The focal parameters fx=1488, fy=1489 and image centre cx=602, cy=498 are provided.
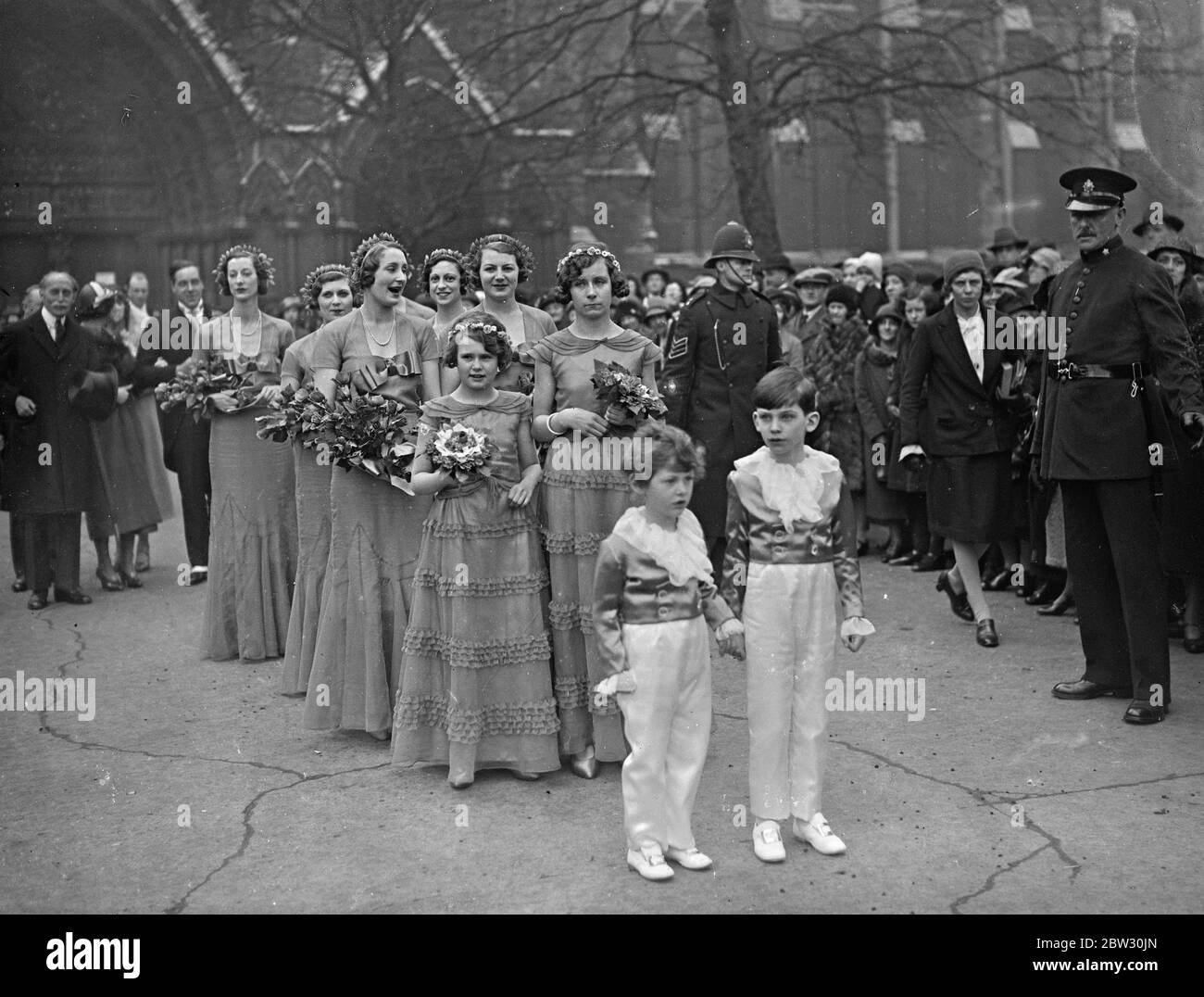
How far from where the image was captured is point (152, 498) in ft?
38.3

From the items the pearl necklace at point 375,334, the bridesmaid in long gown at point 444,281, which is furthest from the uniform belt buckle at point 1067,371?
the pearl necklace at point 375,334

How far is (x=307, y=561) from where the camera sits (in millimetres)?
7730

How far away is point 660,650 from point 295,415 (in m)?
2.96

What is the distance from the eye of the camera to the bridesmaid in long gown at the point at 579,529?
6.22 metres

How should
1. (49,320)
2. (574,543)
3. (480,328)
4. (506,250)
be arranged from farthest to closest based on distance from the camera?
(49,320) → (506,250) → (574,543) → (480,328)

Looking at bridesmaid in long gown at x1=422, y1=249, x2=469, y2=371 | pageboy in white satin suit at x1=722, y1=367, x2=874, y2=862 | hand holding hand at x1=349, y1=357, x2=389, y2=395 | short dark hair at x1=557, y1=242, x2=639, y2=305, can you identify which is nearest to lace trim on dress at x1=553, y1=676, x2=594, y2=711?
pageboy in white satin suit at x1=722, y1=367, x2=874, y2=862

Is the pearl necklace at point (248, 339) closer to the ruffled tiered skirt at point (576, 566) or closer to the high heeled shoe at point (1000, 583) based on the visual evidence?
the ruffled tiered skirt at point (576, 566)

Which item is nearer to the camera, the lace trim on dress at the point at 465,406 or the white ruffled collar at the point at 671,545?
the white ruffled collar at the point at 671,545

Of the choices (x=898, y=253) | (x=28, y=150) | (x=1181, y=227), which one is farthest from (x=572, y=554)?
(x=898, y=253)

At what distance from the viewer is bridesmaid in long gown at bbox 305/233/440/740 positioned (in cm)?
696

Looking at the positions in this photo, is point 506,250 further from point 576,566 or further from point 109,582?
point 109,582

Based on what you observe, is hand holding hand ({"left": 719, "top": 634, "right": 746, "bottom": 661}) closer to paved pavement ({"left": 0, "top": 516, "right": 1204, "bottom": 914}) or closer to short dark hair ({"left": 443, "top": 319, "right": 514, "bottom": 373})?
paved pavement ({"left": 0, "top": 516, "right": 1204, "bottom": 914})

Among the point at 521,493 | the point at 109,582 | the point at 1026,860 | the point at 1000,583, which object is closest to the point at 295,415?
the point at 521,493

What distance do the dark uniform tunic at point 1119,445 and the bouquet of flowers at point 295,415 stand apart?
353 cm
